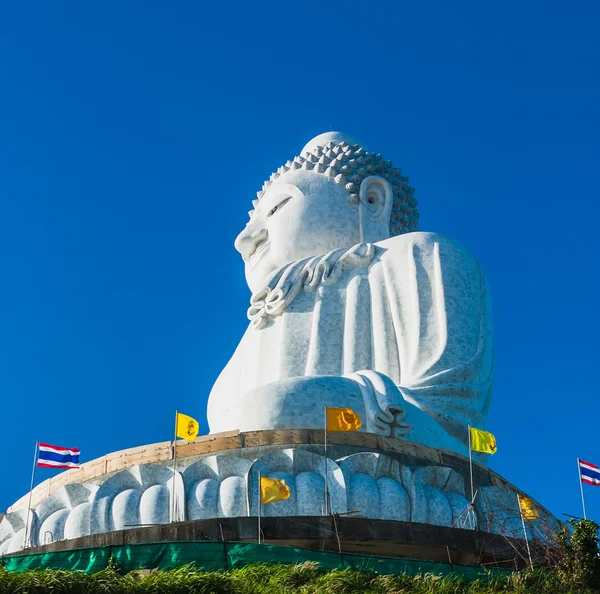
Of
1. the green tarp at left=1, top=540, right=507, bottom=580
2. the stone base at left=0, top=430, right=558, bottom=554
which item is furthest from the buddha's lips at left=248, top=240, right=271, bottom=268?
the green tarp at left=1, top=540, right=507, bottom=580

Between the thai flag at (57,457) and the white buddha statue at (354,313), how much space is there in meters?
2.21

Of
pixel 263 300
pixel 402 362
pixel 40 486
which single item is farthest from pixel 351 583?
pixel 263 300

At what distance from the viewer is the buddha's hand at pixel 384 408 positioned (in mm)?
17609

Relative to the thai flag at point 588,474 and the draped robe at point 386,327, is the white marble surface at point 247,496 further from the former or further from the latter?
the draped robe at point 386,327

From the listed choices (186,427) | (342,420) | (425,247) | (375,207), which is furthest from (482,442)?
(375,207)

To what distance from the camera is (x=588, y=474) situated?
16.8 metres

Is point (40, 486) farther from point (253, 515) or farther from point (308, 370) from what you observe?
point (308, 370)

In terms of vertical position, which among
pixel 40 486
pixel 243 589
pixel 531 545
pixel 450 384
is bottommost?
pixel 243 589

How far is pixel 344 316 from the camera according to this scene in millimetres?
20875

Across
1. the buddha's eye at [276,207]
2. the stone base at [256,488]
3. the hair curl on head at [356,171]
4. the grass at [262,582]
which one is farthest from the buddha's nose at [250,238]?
the grass at [262,582]

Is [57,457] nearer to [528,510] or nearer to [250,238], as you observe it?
[528,510]

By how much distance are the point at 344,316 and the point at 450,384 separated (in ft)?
7.49

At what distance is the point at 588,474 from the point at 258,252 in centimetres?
809

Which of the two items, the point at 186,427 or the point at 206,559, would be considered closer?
the point at 206,559
